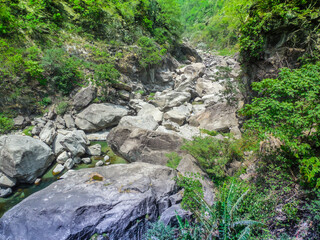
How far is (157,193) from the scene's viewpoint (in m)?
4.66

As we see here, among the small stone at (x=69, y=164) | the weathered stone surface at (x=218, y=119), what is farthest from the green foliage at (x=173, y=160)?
the small stone at (x=69, y=164)

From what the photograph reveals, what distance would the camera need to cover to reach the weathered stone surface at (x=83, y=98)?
39.3 ft

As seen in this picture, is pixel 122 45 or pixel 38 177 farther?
pixel 122 45

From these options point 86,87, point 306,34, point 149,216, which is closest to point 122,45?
point 86,87

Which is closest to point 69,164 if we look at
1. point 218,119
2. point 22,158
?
point 22,158

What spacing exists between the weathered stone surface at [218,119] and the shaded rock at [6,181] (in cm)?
1105

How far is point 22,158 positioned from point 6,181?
1.25m

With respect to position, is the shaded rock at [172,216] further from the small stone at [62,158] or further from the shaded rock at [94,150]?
the small stone at [62,158]

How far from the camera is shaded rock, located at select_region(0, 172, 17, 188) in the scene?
6.92m

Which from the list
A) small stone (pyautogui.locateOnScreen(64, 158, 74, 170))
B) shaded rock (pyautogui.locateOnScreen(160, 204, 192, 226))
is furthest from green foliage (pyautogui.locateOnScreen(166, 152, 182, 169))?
small stone (pyautogui.locateOnScreen(64, 158, 74, 170))

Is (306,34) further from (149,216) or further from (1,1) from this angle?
(1,1)

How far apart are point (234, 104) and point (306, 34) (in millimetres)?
5585

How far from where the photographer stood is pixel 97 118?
1120 centimetres

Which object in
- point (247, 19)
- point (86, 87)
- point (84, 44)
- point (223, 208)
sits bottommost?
point (223, 208)
